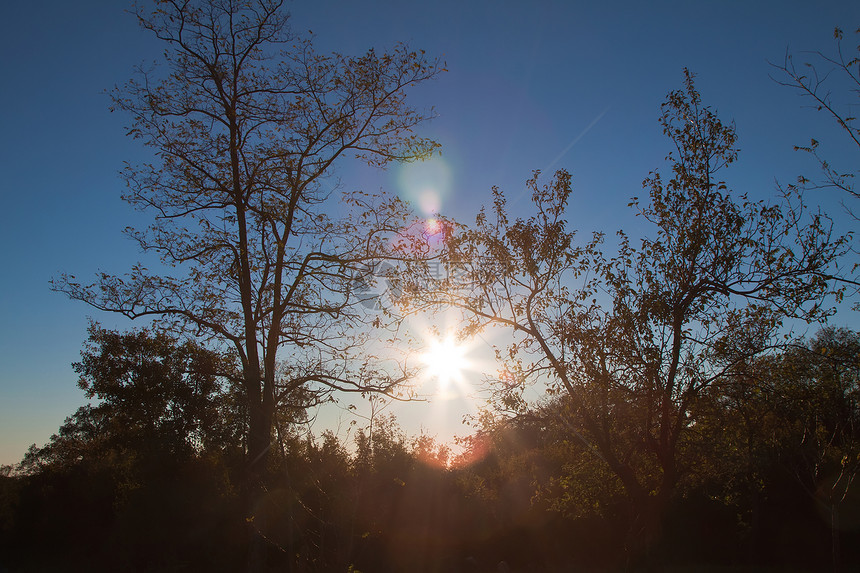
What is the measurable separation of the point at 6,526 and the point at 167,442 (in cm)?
1224

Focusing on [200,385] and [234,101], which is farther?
[200,385]

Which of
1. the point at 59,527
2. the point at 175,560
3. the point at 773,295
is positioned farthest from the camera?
the point at 59,527

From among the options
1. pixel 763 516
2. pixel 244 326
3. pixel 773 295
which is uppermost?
pixel 244 326

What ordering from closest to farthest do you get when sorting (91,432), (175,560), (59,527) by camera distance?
(175,560), (59,527), (91,432)

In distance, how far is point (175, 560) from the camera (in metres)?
22.7

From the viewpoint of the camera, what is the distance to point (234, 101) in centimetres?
1033

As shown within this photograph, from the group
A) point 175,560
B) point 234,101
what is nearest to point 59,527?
point 175,560

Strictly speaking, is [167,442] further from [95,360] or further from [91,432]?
[91,432]

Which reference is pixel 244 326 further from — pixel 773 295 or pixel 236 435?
pixel 236 435

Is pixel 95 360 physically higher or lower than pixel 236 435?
higher

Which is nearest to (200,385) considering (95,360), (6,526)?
(95,360)

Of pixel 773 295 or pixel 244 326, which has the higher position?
pixel 244 326

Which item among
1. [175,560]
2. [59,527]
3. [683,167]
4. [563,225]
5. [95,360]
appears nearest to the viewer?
[683,167]

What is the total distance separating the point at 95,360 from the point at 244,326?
1843 cm
